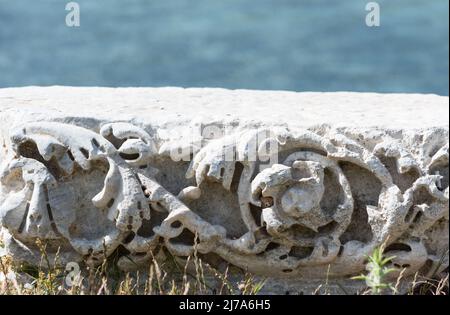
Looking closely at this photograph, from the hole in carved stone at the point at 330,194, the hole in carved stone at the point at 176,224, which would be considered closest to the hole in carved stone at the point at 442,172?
the hole in carved stone at the point at 330,194

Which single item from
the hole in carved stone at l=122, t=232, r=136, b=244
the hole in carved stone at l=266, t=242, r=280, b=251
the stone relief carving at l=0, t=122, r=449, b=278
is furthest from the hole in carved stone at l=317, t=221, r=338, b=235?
the hole in carved stone at l=122, t=232, r=136, b=244

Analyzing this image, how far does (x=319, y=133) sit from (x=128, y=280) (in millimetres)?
911

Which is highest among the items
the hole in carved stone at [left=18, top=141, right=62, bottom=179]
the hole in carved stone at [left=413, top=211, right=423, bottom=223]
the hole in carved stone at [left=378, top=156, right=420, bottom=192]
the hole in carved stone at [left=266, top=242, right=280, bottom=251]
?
the hole in carved stone at [left=18, top=141, right=62, bottom=179]

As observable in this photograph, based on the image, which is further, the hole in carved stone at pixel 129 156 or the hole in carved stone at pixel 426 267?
the hole in carved stone at pixel 426 267

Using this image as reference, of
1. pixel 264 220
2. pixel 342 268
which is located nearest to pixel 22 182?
pixel 264 220

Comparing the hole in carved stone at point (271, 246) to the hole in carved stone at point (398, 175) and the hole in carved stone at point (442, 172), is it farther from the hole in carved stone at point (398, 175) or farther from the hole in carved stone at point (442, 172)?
the hole in carved stone at point (442, 172)

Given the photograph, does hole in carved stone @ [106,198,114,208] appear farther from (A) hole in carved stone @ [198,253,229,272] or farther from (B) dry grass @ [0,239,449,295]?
(A) hole in carved stone @ [198,253,229,272]

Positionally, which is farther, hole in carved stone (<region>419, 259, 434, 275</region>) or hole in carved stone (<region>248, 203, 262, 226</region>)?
hole in carved stone (<region>419, 259, 434, 275</region>)

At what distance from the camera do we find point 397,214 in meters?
4.95

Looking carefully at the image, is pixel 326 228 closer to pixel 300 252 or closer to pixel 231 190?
pixel 300 252

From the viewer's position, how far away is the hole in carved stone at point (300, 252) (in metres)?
5.00

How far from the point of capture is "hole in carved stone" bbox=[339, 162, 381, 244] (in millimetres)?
5004

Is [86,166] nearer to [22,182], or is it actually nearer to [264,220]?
[22,182]

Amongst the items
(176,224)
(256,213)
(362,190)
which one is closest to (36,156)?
(176,224)
